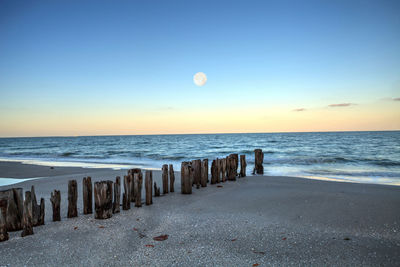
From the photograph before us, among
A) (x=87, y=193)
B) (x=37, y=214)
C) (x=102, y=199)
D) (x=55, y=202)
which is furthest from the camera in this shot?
(x=87, y=193)

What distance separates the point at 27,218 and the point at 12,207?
11.3 inches

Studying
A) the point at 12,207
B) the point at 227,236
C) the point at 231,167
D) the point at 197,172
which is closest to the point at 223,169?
the point at 231,167

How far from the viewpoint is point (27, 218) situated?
149 inches

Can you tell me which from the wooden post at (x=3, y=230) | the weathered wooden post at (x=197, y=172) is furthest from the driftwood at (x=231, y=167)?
the wooden post at (x=3, y=230)

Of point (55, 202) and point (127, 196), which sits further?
point (127, 196)

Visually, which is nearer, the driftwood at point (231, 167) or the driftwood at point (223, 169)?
the driftwood at point (223, 169)

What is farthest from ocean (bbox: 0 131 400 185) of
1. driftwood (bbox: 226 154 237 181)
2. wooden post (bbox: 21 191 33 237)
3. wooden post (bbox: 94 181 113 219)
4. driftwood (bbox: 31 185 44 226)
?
wooden post (bbox: 21 191 33 237)

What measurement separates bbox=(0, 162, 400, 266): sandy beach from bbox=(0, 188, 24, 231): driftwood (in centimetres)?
15

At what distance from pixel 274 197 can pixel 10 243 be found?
533 centimetres

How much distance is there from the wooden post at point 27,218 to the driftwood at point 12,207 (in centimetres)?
11

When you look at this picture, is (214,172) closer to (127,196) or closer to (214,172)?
(214,172)

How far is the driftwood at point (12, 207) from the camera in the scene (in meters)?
3.65

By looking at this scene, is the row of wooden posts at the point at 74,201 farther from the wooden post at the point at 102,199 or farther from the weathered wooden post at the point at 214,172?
the weathered wooden post at the point at 214,172

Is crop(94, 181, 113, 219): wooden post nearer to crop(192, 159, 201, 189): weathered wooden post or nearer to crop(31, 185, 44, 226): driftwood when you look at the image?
crop(31, 185, 44, 226): driftwood
